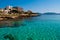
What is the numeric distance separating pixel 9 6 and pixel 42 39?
3101 inches

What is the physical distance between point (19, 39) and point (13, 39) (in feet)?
1.95

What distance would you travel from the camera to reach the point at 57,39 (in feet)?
43.0

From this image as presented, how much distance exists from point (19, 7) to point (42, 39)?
77676 mm

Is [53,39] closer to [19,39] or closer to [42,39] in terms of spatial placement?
[42,39]

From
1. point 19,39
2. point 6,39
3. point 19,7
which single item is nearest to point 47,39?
point 19,39

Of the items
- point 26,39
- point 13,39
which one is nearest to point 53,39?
point 26,39

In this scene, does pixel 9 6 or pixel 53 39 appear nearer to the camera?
pixel 53 39

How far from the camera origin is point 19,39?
518 inches

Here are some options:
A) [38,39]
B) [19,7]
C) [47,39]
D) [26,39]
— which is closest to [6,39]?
[26,39]

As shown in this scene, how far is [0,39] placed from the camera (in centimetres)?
1290

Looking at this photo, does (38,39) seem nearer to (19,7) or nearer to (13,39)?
(13,39)

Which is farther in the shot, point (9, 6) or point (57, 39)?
point (9, 6)

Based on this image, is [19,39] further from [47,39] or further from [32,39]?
[47,39]

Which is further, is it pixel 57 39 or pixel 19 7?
pixel 19 7
